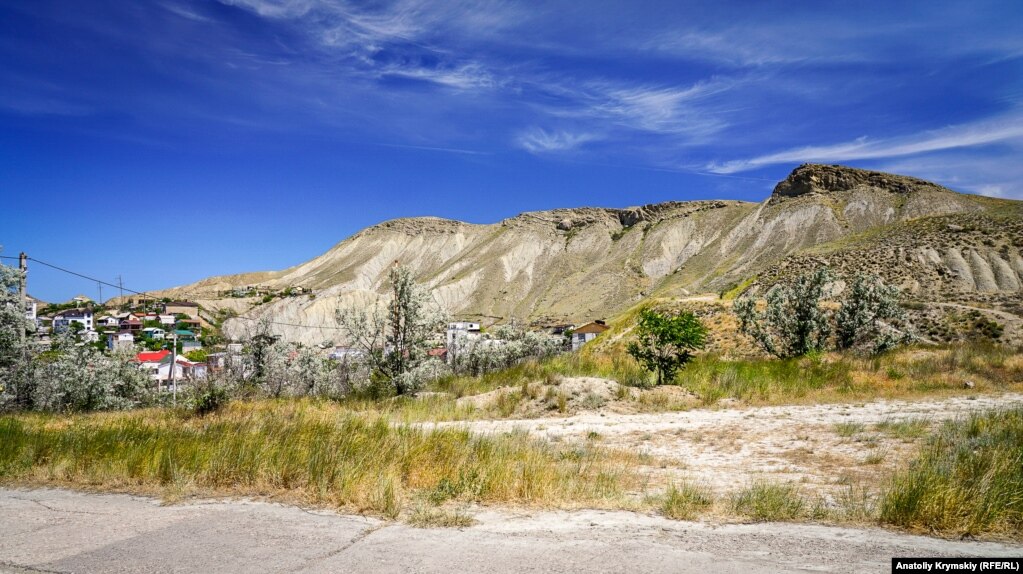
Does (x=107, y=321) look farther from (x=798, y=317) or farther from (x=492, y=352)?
(x=798, y=317)

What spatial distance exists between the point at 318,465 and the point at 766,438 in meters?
7.73

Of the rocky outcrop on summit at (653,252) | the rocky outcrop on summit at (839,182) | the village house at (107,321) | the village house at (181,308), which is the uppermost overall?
the rocky outcrop on summit at (839,182)

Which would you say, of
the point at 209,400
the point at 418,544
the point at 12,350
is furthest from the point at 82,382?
the point at 418,544

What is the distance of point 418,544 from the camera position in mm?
4188

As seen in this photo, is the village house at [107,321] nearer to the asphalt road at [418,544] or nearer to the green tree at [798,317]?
the green tree at [798,317]

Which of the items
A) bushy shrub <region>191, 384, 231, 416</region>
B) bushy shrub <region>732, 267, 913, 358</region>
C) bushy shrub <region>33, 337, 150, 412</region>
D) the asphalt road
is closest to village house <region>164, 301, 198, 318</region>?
bushy shrub <region>33, 337, 150, 412</region>

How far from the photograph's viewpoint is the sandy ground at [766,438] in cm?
706

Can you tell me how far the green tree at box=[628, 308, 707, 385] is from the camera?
15.4 metres

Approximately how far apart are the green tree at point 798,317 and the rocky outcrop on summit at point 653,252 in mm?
26023

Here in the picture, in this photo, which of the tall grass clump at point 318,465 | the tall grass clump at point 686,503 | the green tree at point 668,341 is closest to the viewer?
the tall grass clump at point 686,503

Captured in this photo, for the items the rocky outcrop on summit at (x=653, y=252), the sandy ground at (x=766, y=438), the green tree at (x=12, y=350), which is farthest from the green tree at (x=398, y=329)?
the rocky outcrop on summit at (x=653, y=252)

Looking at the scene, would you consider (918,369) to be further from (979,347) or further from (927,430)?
(927,430)

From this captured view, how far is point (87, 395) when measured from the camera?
65.4 feet

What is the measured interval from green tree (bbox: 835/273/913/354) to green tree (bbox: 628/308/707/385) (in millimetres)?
10674
